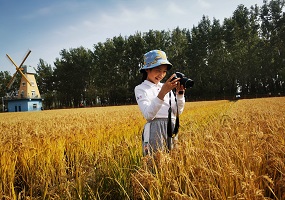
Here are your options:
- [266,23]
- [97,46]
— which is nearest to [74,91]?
[97,46]

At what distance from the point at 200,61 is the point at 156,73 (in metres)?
49.0

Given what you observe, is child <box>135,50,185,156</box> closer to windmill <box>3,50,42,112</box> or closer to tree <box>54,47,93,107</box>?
windmill <box>3,50,42,112</box>

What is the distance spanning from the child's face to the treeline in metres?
45.3

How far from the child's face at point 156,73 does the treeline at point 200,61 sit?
45.3 metres

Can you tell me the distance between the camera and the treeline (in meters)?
45.2

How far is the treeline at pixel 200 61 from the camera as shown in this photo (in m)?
45.2

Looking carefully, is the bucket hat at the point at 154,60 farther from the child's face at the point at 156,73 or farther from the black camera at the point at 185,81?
the black camera at the point at 185,81

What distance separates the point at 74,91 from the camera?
5997 centimetres

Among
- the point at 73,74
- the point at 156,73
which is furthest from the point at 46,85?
the point at 156,73

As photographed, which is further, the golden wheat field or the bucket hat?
the bucket hat

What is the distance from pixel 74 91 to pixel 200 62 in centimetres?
3280

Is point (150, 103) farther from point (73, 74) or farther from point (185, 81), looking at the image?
point (73, 74)

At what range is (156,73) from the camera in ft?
8.90

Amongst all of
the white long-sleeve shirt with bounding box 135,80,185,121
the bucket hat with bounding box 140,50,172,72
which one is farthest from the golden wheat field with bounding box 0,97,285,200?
the bucket hat with bounding box 140,50,172,72
